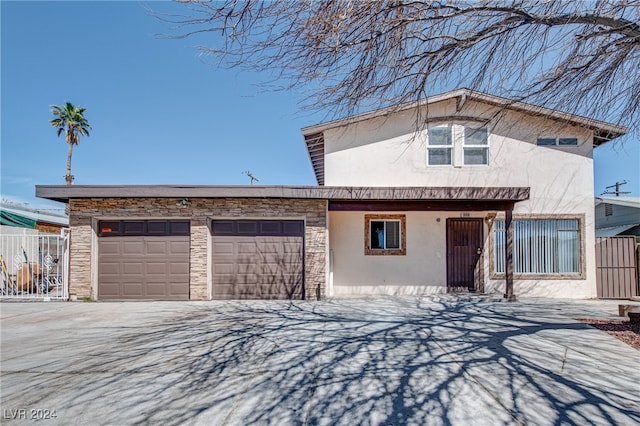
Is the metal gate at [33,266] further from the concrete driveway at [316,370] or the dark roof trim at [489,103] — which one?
the dark roof trim at [489,103]

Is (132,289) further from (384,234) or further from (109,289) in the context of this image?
(384,234)

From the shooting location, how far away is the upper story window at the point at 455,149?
10781mm

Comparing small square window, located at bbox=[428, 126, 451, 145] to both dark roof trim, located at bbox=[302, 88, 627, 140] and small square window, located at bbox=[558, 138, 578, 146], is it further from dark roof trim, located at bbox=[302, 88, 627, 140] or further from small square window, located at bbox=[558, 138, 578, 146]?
small square window, located at bbox=[558, 138, 578, 146]

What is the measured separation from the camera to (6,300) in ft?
31.8

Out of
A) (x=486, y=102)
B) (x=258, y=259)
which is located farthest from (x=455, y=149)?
(x=258, y=259)

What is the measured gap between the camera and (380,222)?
35.6ft

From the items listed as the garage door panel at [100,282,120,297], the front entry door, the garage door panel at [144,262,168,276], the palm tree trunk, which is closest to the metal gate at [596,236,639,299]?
the front entry door

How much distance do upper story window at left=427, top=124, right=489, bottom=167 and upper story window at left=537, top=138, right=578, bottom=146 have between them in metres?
1.69

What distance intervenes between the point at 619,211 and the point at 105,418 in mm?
21304

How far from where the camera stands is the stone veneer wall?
9.62 metres

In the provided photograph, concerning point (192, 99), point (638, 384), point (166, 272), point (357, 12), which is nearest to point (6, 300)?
point (166, 272)

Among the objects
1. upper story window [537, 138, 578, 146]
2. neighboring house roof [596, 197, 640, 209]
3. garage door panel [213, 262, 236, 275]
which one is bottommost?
garage door panel [213, 262, 236, 275]

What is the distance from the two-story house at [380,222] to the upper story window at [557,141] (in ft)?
0.14

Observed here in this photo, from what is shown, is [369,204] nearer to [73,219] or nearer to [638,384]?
[638,384]
